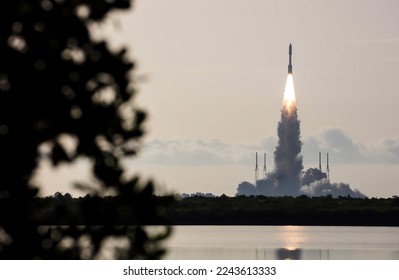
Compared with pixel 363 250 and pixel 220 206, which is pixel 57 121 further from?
pixel 220 206

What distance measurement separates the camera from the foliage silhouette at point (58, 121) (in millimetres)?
11422

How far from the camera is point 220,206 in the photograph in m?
198

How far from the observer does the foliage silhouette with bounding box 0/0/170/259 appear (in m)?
11.4

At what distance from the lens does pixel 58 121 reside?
11492 mm

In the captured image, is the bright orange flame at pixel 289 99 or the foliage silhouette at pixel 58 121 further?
the bright orange flame at pixel 289 99

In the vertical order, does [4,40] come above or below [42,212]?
above

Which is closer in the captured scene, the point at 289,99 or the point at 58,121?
the point at 58,121

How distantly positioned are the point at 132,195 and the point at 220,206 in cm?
18672

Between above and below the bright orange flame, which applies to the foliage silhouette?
below

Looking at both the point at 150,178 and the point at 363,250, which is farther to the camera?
the point at 363,250

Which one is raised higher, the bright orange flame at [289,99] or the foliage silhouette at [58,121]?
the bright orange flame at [289,99]
